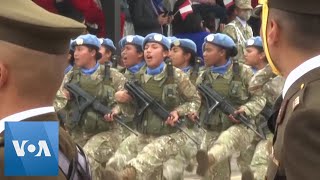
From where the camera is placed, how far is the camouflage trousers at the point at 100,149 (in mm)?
8852

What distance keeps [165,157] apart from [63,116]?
3.70ft

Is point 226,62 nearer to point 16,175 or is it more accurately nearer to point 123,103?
point 123,103

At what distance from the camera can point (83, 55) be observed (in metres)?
9.41

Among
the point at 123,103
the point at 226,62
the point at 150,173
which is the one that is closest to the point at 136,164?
the point at 150,173

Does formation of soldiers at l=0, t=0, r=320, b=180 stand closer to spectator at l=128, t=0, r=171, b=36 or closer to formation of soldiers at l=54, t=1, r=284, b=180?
formation of soldiers at l=54, t=1, r=284, b=180

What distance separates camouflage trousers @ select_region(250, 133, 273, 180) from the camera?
28.6ft

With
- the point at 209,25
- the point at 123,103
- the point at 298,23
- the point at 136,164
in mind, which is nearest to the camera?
the point at 298,23

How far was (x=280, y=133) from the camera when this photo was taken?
8.50 ft

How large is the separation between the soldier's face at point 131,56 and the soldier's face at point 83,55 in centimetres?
35

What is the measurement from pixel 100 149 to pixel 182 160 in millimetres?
783

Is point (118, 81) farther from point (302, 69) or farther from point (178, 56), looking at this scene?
point (302, 69)

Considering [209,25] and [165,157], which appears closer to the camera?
[165,157]

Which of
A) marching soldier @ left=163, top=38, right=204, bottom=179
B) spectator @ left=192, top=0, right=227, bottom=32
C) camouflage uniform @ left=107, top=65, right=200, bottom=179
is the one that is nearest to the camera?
camouflage uniform @ left=107, top=65, right=200, bottom=179

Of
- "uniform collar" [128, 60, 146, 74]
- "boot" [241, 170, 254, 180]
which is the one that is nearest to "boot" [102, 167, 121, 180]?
"uniform collar" [128, 60, 146, 74]
